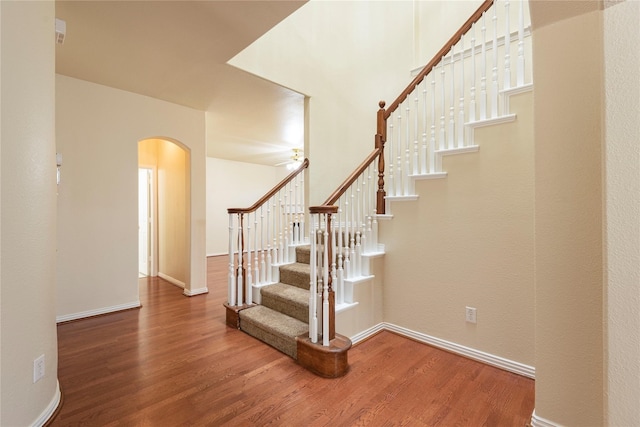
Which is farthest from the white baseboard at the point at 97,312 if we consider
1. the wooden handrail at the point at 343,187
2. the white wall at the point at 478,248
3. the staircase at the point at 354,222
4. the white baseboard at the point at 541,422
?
the white baseboard at the point at 541,422

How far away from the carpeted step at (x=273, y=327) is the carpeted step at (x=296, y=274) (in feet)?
1.20

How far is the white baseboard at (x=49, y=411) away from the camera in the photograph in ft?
5.19

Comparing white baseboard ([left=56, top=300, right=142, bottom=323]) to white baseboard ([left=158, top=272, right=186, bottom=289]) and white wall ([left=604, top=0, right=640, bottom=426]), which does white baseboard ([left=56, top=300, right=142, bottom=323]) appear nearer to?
white baseboard ([left=158, top=272, right=186, bottom=289])

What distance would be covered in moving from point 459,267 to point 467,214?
449 millimetres

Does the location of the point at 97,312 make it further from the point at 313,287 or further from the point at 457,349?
the point at 457,349

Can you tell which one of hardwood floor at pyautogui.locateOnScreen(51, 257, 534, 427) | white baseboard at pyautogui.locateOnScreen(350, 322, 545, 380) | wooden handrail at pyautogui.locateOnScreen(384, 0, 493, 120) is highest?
wooden handrail at pyautogui.locateOnScreen(384, 0, 493, 120)

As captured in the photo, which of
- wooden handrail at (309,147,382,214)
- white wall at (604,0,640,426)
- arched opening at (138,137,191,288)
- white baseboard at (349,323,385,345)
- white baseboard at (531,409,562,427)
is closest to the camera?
white wall at (604,0,640,426)

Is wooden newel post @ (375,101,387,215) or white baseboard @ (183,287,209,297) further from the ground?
wooden newel post @ (375,101,387,215)

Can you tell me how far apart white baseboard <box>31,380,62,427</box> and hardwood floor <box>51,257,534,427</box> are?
0.14 ft

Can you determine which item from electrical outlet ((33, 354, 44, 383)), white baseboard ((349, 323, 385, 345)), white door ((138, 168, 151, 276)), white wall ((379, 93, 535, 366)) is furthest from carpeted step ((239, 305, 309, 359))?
white door ((138, 168, 151, 276))

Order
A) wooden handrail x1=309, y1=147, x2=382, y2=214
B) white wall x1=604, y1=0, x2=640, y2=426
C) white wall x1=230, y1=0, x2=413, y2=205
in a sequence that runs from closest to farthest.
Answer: white wall x1=604, y1=0, x2=640, y2=426, wooden handrail x1=309, y1=147, x2=382, y2=214, white wall x1=230, y1=0, x2=413, y2=205

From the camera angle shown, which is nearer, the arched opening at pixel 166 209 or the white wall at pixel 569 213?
the white wall at pixel 569 213

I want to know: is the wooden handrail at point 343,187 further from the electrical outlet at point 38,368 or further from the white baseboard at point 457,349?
the electrical outlet at point 38,368

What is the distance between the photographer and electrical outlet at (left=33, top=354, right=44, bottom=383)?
1564mm
